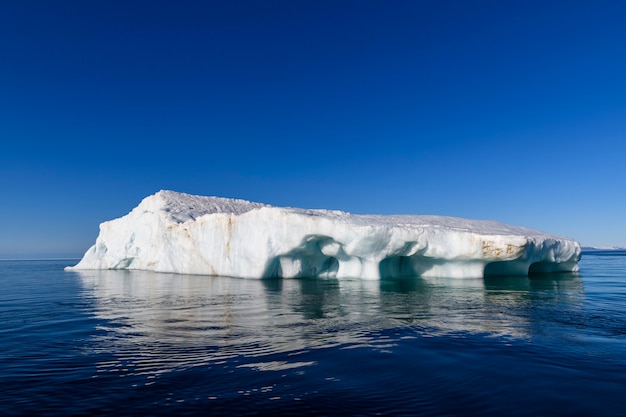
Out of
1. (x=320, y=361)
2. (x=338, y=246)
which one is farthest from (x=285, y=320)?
(x=338, y=246)

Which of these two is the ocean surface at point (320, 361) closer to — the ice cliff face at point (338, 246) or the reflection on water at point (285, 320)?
the reflection on water at point (285, 320)

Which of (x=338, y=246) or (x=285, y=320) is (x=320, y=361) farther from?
(x=338, y=246)

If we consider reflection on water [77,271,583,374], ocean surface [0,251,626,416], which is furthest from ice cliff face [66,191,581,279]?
ocean surface [0,251,626,416]

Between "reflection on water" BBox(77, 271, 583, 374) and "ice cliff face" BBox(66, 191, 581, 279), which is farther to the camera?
"ice cliff face" BBox(66, 191, 581, 279)

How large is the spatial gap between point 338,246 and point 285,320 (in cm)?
1131

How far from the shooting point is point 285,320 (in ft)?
30.3

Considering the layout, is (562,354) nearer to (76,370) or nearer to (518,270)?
(76,370)

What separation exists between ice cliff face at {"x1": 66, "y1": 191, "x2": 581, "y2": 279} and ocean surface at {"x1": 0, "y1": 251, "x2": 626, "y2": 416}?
753cm

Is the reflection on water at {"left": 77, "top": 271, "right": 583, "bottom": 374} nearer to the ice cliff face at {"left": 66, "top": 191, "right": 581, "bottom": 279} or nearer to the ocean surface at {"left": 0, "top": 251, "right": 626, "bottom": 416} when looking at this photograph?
the ocean surface at {"left": 0, "top": 251, "right": 626, "bottom": 416}

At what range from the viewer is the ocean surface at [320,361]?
4.18 meters

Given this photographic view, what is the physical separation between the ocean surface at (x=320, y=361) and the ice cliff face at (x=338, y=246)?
7.53m

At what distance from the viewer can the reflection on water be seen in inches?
247

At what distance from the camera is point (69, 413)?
3.95m

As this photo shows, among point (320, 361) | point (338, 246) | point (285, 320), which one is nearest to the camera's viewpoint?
point (320, 361)
